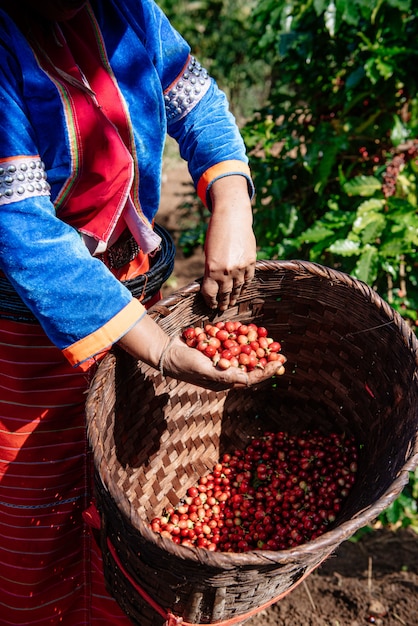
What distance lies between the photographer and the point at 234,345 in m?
1.66

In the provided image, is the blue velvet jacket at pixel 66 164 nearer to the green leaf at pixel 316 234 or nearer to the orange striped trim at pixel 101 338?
the orange striped trim at pixel 101 338

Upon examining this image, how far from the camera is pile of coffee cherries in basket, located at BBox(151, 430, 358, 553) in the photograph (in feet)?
6.09

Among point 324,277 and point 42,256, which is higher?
point 42,256

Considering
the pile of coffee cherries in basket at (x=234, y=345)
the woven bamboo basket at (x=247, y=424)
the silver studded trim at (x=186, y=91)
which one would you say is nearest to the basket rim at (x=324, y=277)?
the woven bamboo basket at (x=247, y=424)

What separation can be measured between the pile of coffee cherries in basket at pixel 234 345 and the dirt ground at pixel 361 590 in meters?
1.16

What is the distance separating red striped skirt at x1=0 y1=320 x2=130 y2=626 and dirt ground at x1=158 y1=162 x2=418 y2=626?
0.73 meters

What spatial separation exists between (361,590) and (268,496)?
2.36 ft

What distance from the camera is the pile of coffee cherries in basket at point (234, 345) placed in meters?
1.60

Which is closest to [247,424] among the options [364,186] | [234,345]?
[234,345]

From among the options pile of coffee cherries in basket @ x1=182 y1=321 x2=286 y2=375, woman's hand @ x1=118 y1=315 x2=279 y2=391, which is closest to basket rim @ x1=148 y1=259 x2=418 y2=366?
pile of coffee cherries in basket @ x1=182 y1=321 x2=286 y2=375

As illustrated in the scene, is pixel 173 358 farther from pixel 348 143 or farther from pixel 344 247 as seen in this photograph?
pixel 348 143

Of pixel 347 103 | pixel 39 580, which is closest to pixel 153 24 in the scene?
pixel 347 103

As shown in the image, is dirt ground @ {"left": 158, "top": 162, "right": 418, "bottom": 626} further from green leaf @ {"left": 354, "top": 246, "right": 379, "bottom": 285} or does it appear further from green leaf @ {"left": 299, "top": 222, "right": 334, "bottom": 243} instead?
green leaf @ {"left": 299, "top": 222, "right": 334, "bottom": 243}

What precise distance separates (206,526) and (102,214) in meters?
1.10
